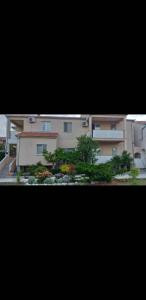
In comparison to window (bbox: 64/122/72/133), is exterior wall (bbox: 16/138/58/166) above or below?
below

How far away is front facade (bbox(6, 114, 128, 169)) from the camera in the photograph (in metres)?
3.28

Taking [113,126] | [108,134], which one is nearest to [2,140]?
[108,134]

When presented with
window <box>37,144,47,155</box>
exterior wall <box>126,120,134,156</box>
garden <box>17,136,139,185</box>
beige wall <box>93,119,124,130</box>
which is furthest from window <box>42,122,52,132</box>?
exterior wall <box>126,120,134,156</box>

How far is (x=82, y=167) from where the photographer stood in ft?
11.0

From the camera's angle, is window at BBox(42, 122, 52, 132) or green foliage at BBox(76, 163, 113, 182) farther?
window at BBox(42, 122, 52, 132)

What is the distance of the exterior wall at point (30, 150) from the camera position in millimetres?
3219

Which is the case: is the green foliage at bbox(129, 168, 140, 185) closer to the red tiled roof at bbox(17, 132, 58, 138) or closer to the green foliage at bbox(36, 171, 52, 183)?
the green foliage at bbox(36, 171, 52, 183)

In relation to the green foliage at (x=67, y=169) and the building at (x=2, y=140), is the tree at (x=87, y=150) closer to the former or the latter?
the green foliage at (x=67, y=169)

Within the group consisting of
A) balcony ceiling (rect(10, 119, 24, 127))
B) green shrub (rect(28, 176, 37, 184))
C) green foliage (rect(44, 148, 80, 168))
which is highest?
balcony ceiling (rect(10, 119, 24, 127))
